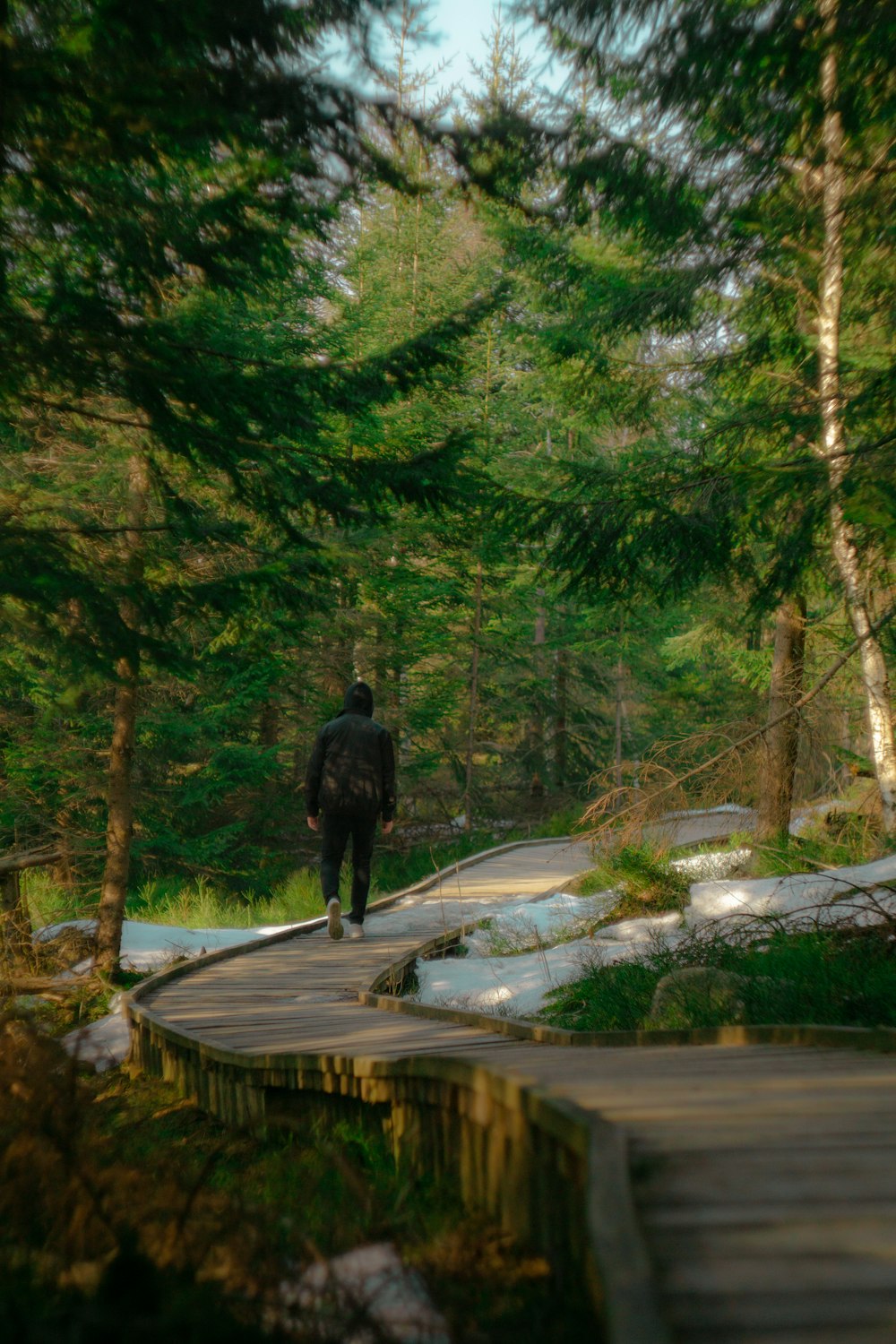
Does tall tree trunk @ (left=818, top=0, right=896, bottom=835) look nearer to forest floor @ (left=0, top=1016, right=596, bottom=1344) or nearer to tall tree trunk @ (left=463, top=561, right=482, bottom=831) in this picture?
forest floor @ (left=0, top=1016, right=596, bottom=1344)

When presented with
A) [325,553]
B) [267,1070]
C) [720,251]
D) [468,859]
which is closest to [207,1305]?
[267,1070]

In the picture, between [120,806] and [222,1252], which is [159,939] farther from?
[222,1252]

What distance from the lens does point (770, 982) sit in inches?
232

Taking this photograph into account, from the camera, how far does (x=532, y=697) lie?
26.7 metres

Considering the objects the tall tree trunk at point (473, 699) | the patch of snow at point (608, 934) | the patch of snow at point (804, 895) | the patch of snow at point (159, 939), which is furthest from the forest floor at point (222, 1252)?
the tall tree trunk at point (473, 699)

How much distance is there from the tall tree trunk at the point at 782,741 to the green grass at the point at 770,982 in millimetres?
3623

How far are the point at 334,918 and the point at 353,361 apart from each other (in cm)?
509

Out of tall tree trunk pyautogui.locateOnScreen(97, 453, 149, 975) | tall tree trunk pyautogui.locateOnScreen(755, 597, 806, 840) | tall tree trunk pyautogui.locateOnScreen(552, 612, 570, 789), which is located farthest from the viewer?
tall tree trunk pyautogui.locateOnScreen(552, 612, 570, 789)

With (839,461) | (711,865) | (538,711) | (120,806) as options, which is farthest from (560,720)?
(839,461)

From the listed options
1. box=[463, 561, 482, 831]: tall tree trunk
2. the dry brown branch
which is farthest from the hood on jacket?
box=[463, 561, 482, 831]: tall tree trunk

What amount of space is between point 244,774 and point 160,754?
146 cm

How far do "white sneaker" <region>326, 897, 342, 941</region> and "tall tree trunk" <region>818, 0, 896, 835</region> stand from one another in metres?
5.18

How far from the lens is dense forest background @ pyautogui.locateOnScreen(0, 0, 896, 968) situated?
5730 mm

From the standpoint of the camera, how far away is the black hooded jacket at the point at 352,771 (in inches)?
382
